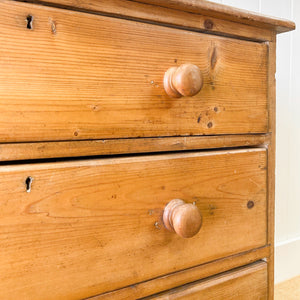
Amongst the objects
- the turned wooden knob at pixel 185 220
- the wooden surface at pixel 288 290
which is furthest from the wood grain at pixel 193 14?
the wooden surface at pixel 288 290

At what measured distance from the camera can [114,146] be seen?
1.51 ft

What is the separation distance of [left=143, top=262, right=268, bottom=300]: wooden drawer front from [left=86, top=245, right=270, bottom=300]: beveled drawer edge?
1cm

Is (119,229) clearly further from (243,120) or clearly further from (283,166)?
(283,166)

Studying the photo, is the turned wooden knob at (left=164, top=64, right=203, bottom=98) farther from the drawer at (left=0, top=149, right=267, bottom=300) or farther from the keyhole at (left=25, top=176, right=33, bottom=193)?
the keyhole at (left=25, top=176, right=33, bottom=193)

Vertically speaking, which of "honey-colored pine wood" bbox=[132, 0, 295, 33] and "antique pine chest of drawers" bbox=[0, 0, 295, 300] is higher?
"honey-colored pine wood" bbox=[132, 0, 295, 33]

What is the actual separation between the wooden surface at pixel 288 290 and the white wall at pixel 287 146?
0.03 metres

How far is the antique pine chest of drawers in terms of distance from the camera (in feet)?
1.30

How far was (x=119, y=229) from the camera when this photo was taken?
0.46m

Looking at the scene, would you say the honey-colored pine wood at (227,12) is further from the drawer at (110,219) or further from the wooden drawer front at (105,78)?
the drawer at (110,219)

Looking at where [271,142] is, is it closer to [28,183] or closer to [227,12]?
[227,12]

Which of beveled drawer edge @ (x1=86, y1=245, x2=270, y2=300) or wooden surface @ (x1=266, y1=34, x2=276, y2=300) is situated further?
wooden surface @ (x1=266, y1=34, x2=276, y2=300)

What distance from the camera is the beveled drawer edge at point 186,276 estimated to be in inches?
Answer: 18.6

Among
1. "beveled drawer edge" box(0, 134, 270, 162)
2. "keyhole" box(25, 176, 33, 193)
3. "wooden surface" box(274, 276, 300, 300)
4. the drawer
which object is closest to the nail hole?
the drawer

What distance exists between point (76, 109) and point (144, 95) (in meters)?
0.10
